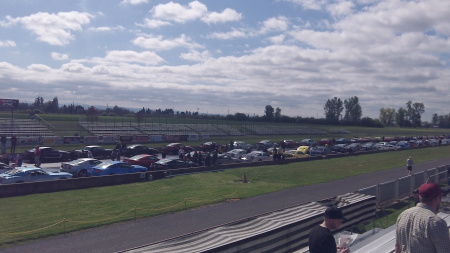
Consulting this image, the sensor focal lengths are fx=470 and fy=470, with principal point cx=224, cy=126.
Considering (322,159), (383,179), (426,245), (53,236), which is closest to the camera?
(426,245)

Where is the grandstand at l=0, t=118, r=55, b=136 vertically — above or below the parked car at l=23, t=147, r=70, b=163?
above

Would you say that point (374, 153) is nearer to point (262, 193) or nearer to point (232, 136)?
point (232, 136)

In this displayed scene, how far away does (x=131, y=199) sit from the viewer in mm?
23094

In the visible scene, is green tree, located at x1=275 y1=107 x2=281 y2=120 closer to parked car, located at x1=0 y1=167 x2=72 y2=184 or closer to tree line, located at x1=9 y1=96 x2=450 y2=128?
tree line, located at x1=9 y1=96 x2=450 y2=128

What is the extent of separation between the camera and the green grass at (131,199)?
17.2 m

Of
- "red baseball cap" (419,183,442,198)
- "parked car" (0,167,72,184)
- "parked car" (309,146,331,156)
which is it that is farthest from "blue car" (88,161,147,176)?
"parked car" (309,146,331,156)

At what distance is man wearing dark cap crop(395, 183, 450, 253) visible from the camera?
187 inches

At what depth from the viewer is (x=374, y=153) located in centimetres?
5916

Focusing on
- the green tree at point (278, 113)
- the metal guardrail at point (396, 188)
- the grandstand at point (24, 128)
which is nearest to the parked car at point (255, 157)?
the metal guardrail at point (396, 188)

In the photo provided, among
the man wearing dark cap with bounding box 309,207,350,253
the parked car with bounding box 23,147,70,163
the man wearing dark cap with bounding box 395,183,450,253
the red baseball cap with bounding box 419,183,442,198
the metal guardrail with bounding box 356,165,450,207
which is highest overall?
the red baseball cap with bounding box 419,183,442,198

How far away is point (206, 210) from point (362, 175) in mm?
18093

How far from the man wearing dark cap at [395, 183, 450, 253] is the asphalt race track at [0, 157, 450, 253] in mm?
10652

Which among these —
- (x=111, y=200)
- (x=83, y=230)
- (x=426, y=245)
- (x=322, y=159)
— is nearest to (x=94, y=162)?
(x=111, y=200)

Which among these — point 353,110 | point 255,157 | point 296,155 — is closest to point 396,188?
point 255,157
